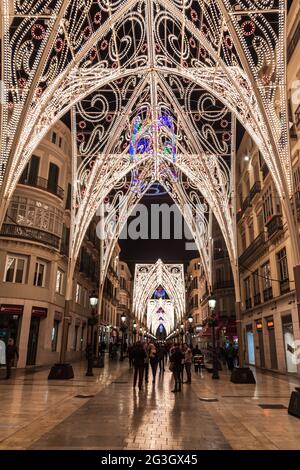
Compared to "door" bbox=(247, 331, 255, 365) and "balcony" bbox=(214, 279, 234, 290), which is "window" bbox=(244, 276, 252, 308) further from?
"balcony" bbox=(214, 279, 234, 290)

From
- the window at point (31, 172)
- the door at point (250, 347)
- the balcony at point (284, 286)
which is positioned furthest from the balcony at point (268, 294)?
the window at point (31, 172)

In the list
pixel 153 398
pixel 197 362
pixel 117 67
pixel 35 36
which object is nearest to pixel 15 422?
pixel 153 398

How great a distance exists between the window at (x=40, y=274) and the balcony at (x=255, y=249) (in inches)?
642

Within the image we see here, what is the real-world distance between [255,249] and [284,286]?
17.8ft

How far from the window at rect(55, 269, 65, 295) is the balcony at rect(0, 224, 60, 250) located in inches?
117

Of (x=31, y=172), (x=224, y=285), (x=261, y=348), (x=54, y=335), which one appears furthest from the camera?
(x=224, y=285)

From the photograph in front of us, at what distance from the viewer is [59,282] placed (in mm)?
29406

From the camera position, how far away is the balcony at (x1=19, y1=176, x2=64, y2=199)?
84.6 ft

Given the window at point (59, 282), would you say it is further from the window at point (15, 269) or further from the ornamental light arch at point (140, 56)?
the ornamental light arch at point (140, 56)

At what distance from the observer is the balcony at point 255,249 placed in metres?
25.5

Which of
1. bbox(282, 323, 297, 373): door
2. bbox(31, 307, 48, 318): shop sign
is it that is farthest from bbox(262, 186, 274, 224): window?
bbox(31, 307, 48, 318): shop sign

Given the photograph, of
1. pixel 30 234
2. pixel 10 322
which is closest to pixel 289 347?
pixel 10 322

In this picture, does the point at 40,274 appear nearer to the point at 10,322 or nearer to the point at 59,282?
the point at 59,282
